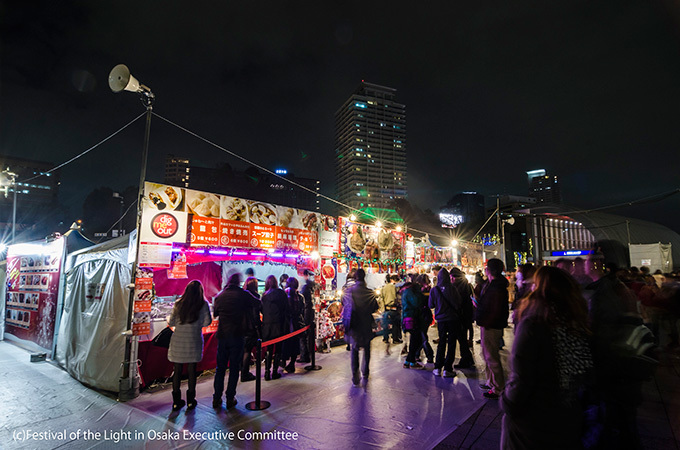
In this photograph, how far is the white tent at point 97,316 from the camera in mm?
5668

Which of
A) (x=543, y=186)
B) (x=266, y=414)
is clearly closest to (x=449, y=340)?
(x=266, y=414)

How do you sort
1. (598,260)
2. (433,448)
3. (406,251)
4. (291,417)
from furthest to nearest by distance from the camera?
(406,251) < (598,260) < (291,417) < (433,448)

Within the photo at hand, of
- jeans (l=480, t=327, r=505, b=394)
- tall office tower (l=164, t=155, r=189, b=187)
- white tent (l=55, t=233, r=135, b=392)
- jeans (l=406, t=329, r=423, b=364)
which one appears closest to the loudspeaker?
white tent (l=55, t=233, r=135, b=392)

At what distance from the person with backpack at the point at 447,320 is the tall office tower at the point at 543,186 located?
146657 millimetres

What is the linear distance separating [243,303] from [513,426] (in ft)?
13.4

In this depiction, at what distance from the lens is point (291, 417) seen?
4.46 meters

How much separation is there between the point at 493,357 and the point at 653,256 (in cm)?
3216

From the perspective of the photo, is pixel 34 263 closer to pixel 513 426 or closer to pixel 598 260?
pixel 513 426

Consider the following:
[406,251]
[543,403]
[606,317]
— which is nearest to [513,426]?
[543,403]

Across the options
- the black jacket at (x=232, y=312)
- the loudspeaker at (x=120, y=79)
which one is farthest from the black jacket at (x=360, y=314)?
the loudspeaker at (x=120, y=79)

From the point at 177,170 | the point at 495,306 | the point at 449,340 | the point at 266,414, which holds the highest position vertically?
the point at 177,170

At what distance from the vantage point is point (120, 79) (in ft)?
17.5

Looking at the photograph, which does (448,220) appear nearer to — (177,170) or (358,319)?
(358,319)

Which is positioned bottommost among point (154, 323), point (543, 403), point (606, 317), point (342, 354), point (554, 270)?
point (342, 354)
